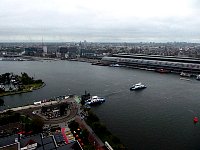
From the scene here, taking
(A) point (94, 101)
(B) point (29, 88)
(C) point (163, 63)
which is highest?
(C) point (163, 63)

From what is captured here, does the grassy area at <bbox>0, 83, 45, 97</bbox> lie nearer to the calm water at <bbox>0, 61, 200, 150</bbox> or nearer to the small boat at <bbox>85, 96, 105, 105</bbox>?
the calm water at <bbox>0, 61, 200, 150</bbox>

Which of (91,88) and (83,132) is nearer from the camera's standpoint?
(83,132)

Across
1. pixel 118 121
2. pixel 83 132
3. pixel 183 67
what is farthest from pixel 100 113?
pixel 183 67

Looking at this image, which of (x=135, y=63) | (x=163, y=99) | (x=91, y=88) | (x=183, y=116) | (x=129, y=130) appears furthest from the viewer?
(x=135, y=63)

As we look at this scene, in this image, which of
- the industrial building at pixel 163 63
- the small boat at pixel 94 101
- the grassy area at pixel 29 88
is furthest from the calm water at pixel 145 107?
the industrial building at pixel 163 63

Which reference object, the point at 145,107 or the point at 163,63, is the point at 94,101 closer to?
the point at 145,107

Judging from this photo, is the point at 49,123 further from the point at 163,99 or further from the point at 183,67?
the point at 183,67

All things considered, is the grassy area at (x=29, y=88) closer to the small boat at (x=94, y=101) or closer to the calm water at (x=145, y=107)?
the calm water at (x=145, y=107)

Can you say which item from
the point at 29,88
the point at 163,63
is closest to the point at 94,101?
the point at 29,88

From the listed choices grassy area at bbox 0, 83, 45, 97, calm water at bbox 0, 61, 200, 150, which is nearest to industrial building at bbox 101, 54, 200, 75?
calm water at bbox 0, 61, 200, 150
